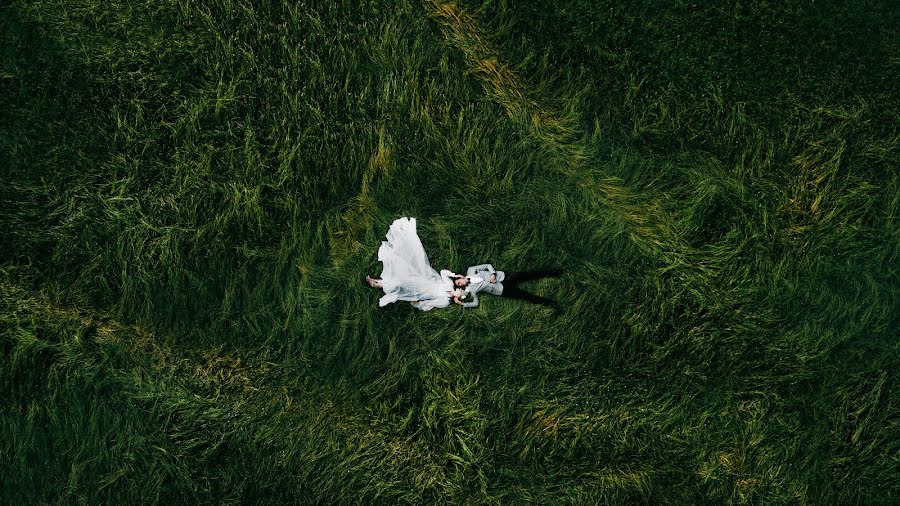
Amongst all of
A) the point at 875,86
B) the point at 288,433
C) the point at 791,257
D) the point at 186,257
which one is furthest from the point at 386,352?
the point at 875,86

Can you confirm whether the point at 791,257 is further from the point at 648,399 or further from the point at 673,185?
the point at 648,399

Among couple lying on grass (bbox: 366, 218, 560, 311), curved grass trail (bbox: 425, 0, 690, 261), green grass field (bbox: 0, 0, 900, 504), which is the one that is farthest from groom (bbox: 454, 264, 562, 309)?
curved grass trail (bbox: 425, 0, 690, 261)

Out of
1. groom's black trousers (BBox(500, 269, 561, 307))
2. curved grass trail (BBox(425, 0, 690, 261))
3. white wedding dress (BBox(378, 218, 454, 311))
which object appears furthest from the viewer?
curved grass trail (BBox(425, 0, 690, 261))

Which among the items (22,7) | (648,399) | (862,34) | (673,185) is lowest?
(648,399)

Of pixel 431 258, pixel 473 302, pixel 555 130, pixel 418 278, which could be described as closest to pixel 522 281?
pixel 473 302

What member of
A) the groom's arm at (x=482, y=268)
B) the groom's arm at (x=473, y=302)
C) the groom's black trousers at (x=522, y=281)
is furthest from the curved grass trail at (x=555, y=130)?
the groom's arm at (x=473, y=302)

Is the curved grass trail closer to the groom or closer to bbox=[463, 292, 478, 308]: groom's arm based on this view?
the groom
